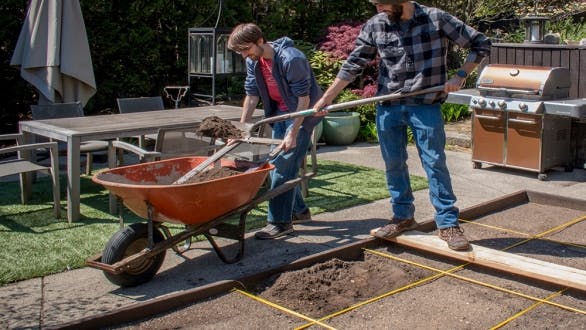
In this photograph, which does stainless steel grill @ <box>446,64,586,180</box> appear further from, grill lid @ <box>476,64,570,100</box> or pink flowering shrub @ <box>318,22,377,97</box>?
pink flowering shrub @ <box>318,22,377,97</box>

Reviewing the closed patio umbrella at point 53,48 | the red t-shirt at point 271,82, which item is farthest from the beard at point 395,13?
the closed patio umbrella at point 53,48

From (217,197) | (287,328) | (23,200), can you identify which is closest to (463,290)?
(287,328)

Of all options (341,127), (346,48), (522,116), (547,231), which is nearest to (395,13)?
(547,231)

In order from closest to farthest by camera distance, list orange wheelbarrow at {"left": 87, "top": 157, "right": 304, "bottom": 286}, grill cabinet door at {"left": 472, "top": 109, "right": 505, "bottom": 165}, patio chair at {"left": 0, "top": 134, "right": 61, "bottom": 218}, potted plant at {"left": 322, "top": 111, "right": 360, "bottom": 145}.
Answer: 1. orange wheelbarrow at {"left": 87, "top": 157, "right": 304, "bottom": 286}
2. patio chair at {"left": 0, "top": 134, "right": 61, "bottom": 218}
3. grill cabinet door at {"left": 472, "top": 109, "right": 505, "bottom": 165}
4. potted plant at {"left": 322, "top": 111, "right": 360, "bottom": 145}

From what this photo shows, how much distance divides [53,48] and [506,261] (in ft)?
17.0

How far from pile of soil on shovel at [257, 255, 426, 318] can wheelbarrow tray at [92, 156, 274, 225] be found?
58 cm

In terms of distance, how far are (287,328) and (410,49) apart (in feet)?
6.81

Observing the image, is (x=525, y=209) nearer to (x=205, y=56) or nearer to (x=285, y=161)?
(x=285, y=161)

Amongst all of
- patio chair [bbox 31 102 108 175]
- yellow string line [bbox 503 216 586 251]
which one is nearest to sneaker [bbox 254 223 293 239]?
yellow string line [bbox 503 216 586 251]

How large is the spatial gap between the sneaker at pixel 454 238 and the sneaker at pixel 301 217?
4.34 ft

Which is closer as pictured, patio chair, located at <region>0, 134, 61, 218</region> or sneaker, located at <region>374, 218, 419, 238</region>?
sneaker, located at <region>374, 218, 419, 238</region>

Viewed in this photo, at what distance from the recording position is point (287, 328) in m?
3.75

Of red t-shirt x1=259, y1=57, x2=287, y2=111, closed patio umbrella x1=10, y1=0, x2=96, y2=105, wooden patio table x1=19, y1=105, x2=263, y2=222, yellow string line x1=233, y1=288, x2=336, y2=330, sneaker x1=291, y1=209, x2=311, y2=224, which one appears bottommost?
yellow string line x1=233, y1=288, x2=336, y2=330

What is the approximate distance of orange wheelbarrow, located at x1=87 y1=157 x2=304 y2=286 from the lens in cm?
423
